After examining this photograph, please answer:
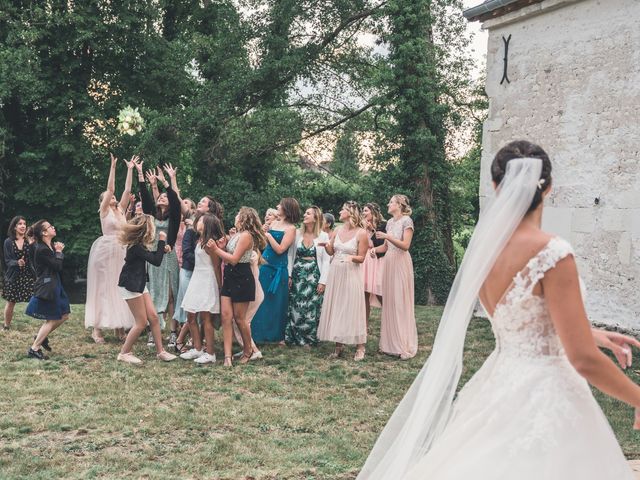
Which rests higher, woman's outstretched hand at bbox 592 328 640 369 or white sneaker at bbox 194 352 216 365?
woman's outstretched hand at bbox 592 328 640 369

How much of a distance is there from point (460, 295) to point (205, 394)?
4478 mm

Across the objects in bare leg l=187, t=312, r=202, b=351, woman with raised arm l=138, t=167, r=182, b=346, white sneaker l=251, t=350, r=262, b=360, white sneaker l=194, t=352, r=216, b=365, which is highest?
woman with raised arm l=138, t=167, r=182, b=346

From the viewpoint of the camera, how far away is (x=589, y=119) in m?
10.2

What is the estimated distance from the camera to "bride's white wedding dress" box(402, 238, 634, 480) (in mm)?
2664

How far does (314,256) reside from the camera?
9.65 meters

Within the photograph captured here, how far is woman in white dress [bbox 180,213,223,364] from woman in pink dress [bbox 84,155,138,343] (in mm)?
1355

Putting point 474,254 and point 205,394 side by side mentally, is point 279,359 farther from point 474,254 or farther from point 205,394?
point 474,254

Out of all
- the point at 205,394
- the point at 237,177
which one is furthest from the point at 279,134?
the point at 205,394

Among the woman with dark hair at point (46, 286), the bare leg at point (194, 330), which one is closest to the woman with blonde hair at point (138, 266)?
the bare leg at point (194, 330)

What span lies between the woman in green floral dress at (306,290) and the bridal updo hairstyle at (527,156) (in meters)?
6.64

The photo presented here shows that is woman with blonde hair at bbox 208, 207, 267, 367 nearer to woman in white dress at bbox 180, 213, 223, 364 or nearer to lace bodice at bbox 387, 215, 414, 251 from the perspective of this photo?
woman in white dress at bbox 180, 213, 223, 364

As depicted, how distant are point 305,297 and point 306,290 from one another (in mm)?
104

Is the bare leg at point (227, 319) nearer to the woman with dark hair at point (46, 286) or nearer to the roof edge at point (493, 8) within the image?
the woman with dark hair at point (46, 286)

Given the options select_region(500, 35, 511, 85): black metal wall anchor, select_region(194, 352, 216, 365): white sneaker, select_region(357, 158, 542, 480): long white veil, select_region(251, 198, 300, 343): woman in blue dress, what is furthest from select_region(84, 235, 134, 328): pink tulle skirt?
select_region(500, 35, 511, 85): black metal wall anchor
